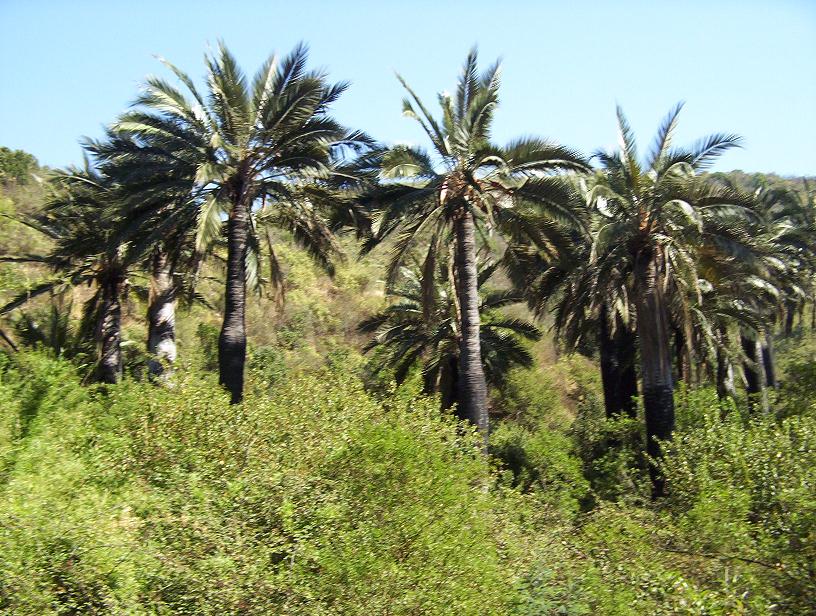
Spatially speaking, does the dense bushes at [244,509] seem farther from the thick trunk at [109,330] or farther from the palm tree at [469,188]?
the thick trunk at [109,330]

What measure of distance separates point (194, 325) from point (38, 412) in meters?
26.5

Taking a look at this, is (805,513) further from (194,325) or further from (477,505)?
(194,325)

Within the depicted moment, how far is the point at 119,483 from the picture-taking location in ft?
39.1

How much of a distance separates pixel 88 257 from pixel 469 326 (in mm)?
10260

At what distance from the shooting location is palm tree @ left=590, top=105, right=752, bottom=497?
17.8 metres

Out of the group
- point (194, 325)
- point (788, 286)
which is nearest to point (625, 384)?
point (788, 286)

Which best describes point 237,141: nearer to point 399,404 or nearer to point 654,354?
point 399,404

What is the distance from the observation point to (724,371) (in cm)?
2444

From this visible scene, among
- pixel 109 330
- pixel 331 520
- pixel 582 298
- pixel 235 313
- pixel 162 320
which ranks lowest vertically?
pixel 331 520

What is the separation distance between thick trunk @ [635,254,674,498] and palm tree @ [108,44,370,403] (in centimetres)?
721

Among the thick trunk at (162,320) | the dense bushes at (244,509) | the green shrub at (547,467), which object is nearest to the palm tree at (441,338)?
the green shrub at (547,467)

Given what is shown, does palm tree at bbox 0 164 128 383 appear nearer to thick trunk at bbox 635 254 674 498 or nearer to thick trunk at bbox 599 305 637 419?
thick trunk at bbox 635 254 674 498

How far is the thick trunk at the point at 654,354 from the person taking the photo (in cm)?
1811

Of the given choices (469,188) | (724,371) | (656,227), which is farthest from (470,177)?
(724,371)
